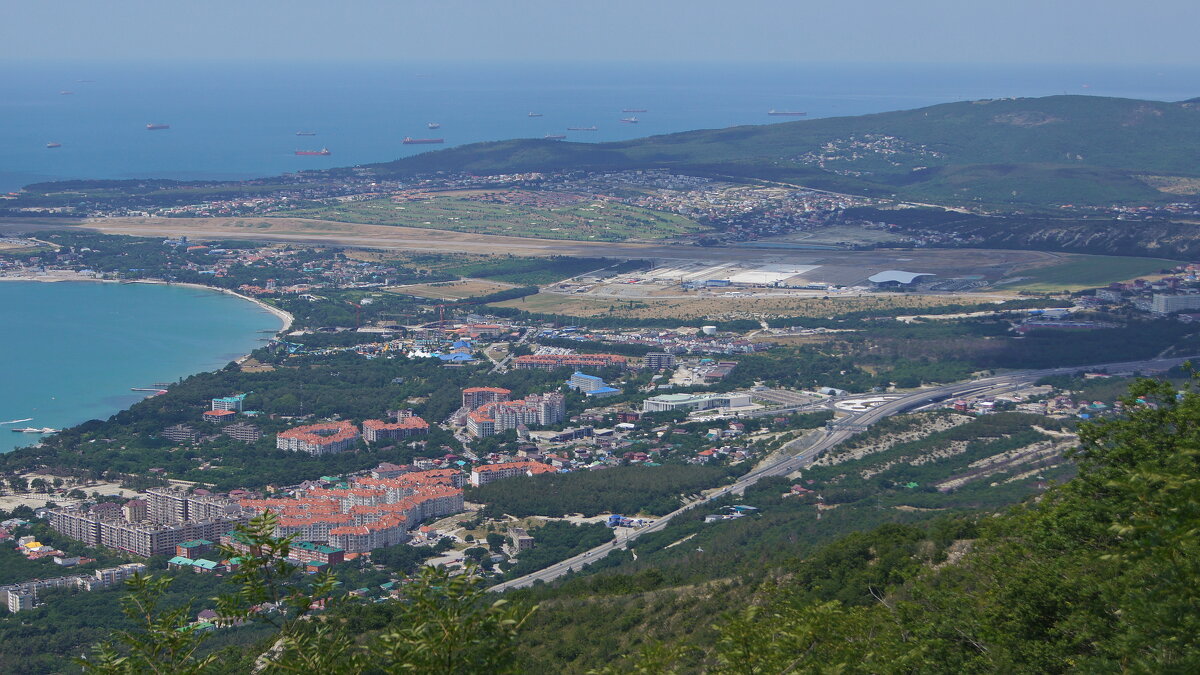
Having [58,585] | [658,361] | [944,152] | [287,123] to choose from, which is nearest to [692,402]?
[658,361]

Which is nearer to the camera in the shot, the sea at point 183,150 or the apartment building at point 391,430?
the apartment building at point 391,430

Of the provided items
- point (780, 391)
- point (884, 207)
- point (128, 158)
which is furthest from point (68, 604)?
point (128, 158)

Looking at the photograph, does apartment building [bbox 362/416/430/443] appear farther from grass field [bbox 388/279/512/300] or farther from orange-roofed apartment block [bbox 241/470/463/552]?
grass field [bbox 388/279/512/300]

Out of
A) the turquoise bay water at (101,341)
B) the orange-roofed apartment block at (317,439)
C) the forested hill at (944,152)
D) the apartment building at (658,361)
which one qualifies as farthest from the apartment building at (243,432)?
the forested hill at (944,152)

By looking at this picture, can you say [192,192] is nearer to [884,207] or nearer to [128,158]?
[128,158]

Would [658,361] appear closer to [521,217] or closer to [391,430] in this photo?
[391,430]

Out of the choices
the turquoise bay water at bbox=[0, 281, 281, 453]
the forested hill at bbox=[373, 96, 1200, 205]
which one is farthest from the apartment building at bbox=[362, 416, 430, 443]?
the forested hill at bbox=[373, 96, 1200, 205]

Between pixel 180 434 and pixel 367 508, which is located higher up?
pixel 367 508

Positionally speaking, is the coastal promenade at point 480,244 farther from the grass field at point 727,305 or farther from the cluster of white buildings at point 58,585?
the cluster of white buildings at point 58,585
